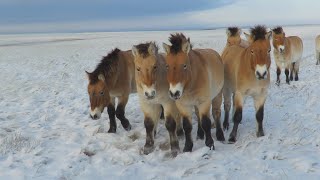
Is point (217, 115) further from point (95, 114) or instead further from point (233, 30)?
point (233, 30)

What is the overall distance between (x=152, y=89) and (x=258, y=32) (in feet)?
8.01

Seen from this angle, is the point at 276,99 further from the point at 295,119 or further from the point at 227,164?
the point at 227,164

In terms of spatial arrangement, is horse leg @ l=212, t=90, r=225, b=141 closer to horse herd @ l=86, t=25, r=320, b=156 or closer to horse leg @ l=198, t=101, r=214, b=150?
horse herd @ l=86, t=25, r=320, b=156

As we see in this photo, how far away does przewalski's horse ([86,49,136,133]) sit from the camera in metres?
7.17

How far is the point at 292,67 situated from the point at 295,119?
24.9 feet

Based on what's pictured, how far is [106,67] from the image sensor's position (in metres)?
7.51

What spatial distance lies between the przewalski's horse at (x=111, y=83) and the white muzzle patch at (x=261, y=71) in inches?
114

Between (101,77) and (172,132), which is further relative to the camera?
(101,77)

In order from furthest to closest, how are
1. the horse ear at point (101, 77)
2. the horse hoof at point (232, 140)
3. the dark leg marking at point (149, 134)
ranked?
the horse ear at point (101, 77) < the horse hoof at point (232, 140) < the dark leg marking at point (149, 134)

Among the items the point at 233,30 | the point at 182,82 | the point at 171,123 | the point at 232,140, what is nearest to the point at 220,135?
the point at 232,140

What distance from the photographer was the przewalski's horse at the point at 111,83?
23.5ft

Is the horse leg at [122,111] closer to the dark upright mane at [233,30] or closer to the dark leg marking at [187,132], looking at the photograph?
the dark leg marking at [187,132]

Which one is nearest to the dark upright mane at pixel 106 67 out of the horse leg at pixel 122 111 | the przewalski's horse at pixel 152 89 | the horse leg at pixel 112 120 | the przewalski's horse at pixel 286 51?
the horse leg at pixel 122 111

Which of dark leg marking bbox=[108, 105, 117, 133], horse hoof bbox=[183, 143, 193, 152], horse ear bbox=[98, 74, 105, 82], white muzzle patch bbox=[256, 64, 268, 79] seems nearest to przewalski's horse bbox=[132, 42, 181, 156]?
horse hoof bbox=[183, 143, 193, 152]
